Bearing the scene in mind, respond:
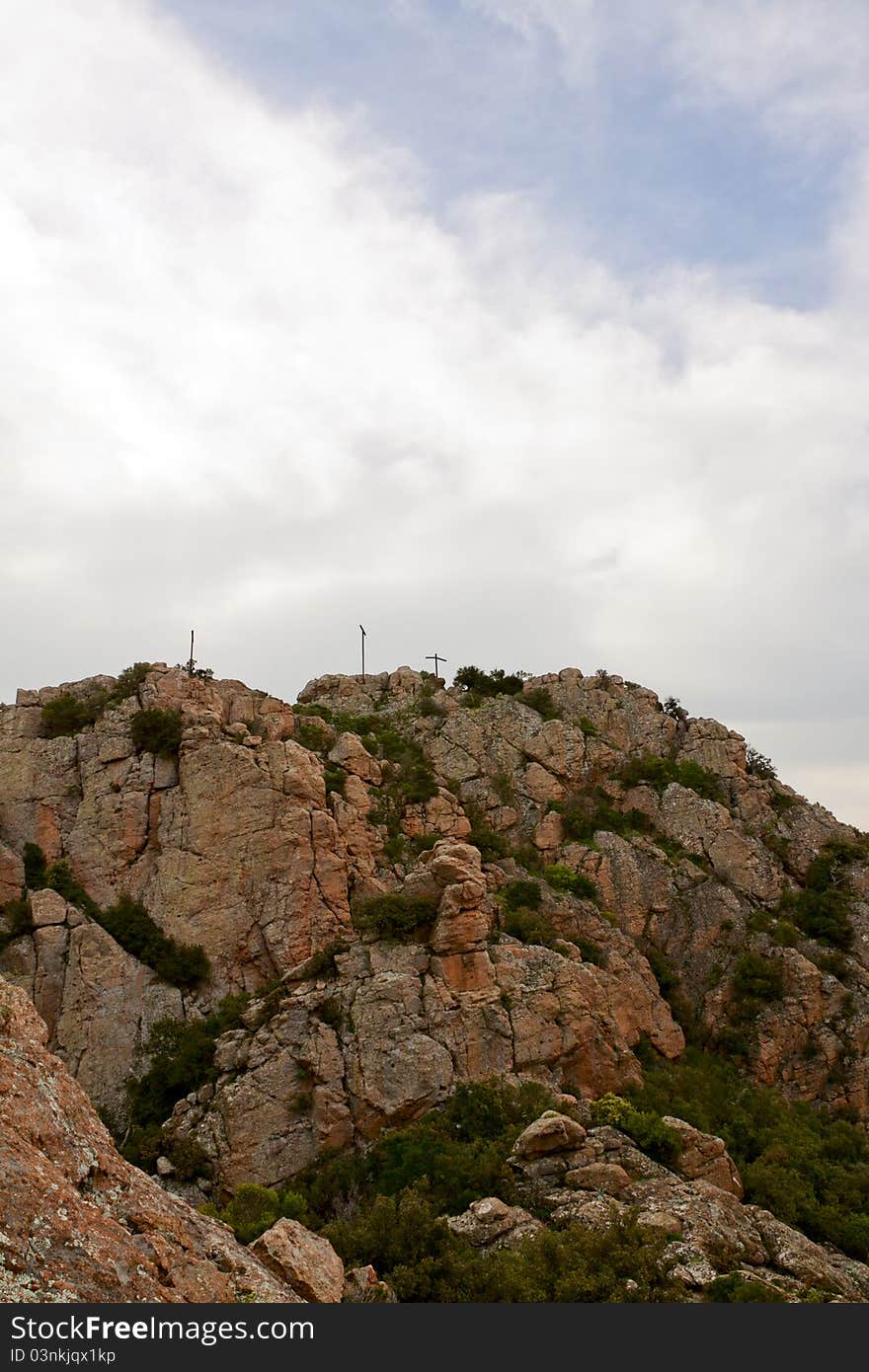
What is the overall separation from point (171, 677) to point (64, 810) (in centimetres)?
881

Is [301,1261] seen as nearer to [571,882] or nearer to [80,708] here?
[571,882]

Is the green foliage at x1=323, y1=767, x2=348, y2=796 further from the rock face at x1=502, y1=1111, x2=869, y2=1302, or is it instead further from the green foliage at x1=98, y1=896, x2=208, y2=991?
the rock face at x1=502, y1=1111, x2=869, y2=1302

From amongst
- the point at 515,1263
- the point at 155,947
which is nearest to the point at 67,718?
the point at 155,947

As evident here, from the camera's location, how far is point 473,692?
64.4 meters

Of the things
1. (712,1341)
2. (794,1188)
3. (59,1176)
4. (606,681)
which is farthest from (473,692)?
(59,1176)

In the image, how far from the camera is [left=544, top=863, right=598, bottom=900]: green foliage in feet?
168

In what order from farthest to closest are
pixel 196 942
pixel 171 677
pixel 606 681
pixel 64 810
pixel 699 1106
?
1. pixel 606 681
2. pixel 171 677
3. pixel 64 810
4. pixel 196 942
5. pixel 699 1106

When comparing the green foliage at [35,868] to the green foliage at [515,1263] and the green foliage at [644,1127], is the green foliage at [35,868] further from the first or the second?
the green foliage at [644,1127]

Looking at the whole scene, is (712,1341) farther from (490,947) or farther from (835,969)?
(835,969)

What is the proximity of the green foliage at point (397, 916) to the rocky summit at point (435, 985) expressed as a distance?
124mm

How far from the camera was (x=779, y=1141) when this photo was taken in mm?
39875

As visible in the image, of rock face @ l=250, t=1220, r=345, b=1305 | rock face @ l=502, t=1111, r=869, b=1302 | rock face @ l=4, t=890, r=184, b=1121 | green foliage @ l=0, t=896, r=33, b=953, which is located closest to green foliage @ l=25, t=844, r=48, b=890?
green foliage @ l=0, t=896, r=33, b=953

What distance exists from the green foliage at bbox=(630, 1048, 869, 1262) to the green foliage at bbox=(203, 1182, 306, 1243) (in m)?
14.9

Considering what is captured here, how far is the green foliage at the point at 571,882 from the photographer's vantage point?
51125mm
